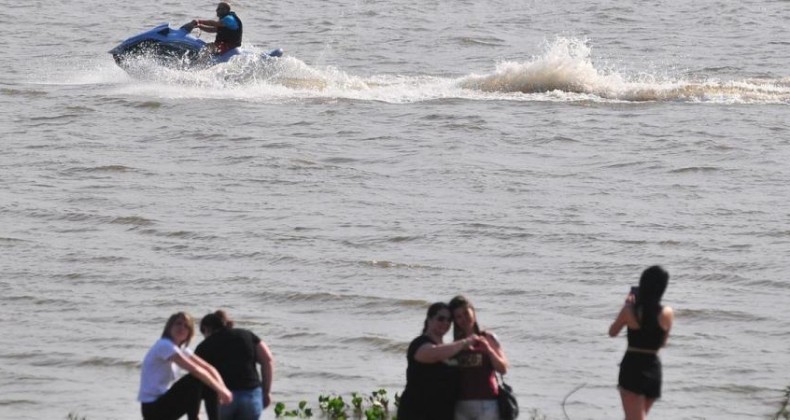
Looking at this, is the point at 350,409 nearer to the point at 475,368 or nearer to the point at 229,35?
the point at 475,368

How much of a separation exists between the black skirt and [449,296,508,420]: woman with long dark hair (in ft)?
2.93

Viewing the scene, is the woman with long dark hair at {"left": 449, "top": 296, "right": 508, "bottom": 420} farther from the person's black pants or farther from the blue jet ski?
the blue jet ski

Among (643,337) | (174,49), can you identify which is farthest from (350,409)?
(174,49)

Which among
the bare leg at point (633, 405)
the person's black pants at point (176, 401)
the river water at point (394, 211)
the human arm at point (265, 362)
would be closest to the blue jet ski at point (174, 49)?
the river water at point (394, 211)

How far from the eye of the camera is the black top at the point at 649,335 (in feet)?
27.5

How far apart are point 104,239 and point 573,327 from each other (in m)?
5.15

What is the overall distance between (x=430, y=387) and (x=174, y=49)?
16.0 meters

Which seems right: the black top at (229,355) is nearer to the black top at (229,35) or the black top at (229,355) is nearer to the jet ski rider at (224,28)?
the jet ski rider at (224,28)

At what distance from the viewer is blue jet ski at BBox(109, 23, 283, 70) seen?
23125 mm

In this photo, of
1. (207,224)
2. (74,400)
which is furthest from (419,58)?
(74,400)

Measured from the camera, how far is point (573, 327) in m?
12.6

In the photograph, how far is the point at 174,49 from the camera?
2323cm

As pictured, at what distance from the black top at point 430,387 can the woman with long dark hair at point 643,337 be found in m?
Result: 1.05

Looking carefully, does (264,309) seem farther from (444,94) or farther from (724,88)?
(724,88)
